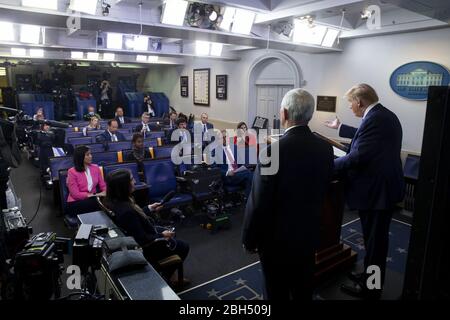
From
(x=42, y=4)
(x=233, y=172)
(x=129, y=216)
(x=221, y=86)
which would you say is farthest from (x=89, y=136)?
(x=129, y=216)

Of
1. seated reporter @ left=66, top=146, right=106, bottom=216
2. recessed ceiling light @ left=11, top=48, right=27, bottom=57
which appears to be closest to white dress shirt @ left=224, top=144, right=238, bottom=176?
seated reporter @ left=66, top=146, right=106, bottom=216

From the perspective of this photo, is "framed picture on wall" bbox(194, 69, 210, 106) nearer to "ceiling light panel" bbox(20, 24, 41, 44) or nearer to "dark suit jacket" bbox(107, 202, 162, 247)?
"ceiling light panel" bbox(20, 24, 41, 44)

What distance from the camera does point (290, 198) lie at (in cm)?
160

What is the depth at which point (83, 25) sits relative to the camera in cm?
370

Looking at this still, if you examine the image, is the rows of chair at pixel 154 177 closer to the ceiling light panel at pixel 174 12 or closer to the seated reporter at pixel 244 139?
the seated reporter at pixel 244 139

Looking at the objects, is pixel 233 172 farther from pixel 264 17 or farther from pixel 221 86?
pixel 221 86

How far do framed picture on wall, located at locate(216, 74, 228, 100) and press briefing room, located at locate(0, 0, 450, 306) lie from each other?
2.48 feet

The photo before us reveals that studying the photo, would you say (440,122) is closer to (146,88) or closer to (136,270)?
(136,270)

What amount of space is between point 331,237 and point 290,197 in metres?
1.63

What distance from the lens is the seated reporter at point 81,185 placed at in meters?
3.62

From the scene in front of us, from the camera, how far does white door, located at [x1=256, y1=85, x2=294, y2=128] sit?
8.01 m
